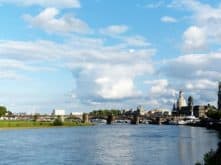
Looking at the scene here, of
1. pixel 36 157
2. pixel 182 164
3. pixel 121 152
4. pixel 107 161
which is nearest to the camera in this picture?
pixel 182 164

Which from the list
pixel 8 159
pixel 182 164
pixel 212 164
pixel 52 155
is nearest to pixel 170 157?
pixel 182 164

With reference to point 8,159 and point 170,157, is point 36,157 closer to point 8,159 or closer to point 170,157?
point 8,159

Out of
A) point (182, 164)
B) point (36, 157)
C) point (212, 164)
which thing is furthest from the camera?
point (36, 157)

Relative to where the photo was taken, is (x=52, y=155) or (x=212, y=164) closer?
(x=212, y=164)

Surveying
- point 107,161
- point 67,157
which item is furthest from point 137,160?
point 67,157

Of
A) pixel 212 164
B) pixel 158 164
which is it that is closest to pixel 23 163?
pixel 158 164

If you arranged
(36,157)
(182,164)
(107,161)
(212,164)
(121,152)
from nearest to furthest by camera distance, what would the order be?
1. (212,164)
2. (182,164)
3. (107,161)
4. (36,157)
5. (121,152)

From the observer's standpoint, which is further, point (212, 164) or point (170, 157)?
point (170, 157)

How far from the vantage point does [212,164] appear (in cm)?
4028

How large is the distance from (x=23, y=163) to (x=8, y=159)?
23.9 ft

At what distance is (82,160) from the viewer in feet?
274

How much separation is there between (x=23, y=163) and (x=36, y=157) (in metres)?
9.90

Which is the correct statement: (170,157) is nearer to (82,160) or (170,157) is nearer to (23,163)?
(82,160)

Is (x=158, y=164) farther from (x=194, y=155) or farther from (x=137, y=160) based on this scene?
(x=194, y=155)
